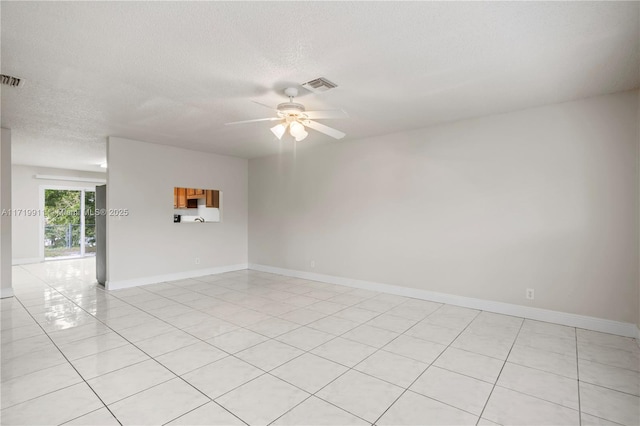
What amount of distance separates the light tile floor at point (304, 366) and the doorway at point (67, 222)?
201 inches

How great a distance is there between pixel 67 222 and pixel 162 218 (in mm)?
5139

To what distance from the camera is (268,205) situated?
6.76 m

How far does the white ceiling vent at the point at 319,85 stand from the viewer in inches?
115

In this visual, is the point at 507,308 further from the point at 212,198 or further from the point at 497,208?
the point at 212,198

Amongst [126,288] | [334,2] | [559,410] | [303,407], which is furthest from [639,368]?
[126,288]

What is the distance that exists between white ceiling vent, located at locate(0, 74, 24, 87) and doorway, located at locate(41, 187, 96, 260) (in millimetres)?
6287

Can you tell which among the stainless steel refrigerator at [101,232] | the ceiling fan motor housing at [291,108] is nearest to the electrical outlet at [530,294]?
the ceiling fan motor housing at [291,108]

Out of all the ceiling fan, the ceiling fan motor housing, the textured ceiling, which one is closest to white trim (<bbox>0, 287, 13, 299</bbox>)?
the textured ceiling

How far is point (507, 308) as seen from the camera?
12.7 ft

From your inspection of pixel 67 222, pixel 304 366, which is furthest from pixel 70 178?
pixel 304 366

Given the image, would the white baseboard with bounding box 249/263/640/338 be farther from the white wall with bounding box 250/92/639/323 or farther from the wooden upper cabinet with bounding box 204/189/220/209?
the wooden upper cabinet with bounding box 204/189/220/209

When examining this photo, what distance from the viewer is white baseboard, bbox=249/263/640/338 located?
3271 mm

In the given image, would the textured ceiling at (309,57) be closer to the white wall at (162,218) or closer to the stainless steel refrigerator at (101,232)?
the white wall at (162,218)

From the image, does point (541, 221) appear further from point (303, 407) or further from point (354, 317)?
point (303, 407)
